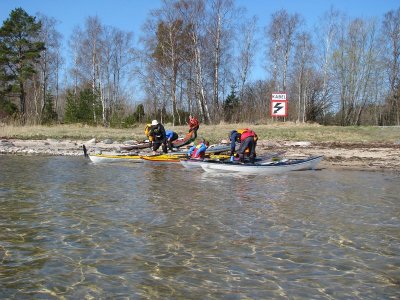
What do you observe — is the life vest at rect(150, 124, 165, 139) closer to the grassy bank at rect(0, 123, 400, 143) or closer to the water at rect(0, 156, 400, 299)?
the water at rect(0, 156, 400, 299)

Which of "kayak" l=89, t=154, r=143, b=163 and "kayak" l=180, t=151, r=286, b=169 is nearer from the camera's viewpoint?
"kayak" l=180, t=151, r=286, b=169

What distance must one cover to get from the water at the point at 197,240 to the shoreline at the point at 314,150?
186 inches

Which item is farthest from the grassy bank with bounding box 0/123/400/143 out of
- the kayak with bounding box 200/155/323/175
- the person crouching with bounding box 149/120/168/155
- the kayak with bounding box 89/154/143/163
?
the kayak with bounding box 200/155/323/175

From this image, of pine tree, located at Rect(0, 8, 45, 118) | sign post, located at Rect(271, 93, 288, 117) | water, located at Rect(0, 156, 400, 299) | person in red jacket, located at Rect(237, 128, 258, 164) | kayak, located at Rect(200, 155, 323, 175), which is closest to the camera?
water, located at Rect(0, 156, 400, 299)

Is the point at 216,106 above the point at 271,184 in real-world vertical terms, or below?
above

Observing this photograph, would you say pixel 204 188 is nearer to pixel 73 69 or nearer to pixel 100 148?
pixel 100 148

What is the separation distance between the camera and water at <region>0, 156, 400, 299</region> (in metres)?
4.63

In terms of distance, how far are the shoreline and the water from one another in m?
4.72

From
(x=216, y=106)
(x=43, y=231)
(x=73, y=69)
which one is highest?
(x=73, y=69)

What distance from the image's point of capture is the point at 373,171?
14.5m

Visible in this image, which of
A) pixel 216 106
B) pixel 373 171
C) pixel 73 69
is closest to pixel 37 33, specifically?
pixel 73 69

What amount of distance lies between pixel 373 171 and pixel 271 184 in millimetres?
4712

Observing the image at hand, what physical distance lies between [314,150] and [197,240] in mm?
13833

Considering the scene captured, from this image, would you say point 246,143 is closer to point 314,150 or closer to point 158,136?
point 158,136
